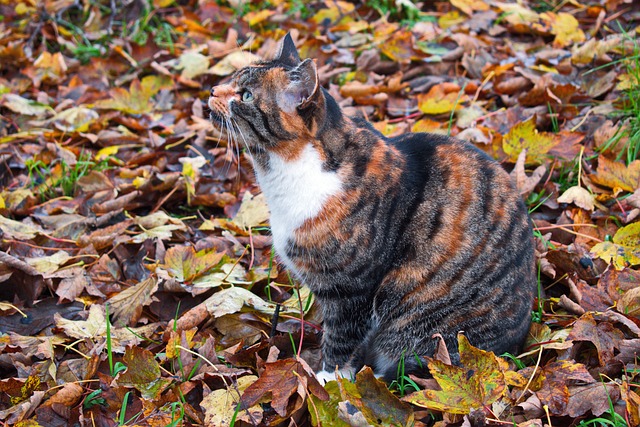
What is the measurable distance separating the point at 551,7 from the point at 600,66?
1.10m

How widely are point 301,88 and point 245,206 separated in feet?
4.00

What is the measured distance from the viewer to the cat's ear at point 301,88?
2.43m

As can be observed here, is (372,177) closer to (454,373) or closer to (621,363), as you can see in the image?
(454,373)

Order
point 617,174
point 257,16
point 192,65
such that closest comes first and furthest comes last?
point 617,174 < point 192,65 < point 257,16

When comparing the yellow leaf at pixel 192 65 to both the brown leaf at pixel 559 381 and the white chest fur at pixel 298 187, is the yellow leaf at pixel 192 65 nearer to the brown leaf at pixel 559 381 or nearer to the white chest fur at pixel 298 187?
the white chest fur at pixel 298 187

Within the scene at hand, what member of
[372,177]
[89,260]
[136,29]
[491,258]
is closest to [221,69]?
[136,29]

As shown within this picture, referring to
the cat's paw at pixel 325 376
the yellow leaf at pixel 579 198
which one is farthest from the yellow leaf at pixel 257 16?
the cat's paw at pixel 325 376

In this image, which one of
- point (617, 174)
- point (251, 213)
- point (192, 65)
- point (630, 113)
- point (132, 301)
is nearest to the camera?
point (132, 301)

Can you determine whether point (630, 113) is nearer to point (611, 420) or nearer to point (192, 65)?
point (611, 420)

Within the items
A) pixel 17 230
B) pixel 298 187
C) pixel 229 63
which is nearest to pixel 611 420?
pixel 298 187

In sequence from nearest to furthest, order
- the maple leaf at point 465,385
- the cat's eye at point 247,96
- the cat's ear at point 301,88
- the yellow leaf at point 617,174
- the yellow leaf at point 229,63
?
the maple leaf at point 465,385
the cat's ear at point 301,88
the cat's eye at point 247,96
the yellow leaf at point 617,174
the yellow leaf at point 229,63

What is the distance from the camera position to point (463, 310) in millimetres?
2629

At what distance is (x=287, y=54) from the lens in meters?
2.81

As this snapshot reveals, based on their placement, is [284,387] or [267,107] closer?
[284,387]
